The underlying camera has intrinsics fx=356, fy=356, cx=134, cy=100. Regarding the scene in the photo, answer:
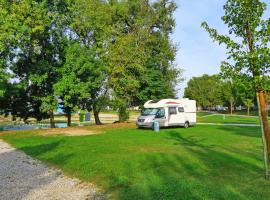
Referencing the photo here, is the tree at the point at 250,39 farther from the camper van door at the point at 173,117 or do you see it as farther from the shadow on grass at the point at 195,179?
the camper van door at the point at 173,117

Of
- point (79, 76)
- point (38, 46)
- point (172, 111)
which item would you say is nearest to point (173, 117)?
point (172, 111)

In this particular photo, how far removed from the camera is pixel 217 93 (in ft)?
296

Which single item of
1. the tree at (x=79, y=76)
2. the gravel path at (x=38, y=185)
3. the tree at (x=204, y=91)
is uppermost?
the tree at (x=204, y=91)

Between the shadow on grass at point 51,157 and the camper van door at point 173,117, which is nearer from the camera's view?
the shadow on grass at point 51,157

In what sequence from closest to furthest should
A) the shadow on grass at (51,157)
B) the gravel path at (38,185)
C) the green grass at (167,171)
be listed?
the green grass at (167,171), the gravel path at (38,185), the shadow on grass at (51,157)

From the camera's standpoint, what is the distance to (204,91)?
10362 cm

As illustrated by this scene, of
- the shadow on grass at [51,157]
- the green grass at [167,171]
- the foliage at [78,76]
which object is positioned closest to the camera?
the green grass at [167,171]

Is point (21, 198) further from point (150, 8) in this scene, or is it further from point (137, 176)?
point (150, 8)

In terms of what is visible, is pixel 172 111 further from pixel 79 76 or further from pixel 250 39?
pixel 250 39

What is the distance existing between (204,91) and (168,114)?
75326mm

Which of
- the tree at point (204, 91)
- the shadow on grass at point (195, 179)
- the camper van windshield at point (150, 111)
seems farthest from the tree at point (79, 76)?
the tree at point (204, 91)

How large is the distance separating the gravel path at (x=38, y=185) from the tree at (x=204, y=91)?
7967 centimetres

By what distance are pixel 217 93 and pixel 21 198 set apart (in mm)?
85849

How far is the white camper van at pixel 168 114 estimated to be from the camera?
3016 centimetres
